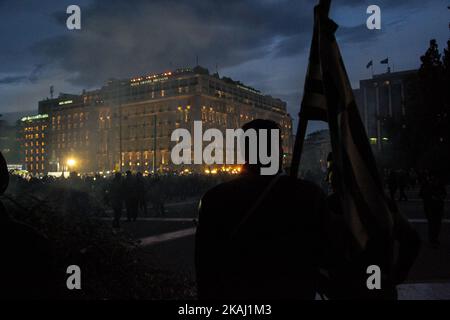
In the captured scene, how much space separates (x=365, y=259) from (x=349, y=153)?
471 millimetres

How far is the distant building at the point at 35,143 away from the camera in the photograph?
13425 centimetres

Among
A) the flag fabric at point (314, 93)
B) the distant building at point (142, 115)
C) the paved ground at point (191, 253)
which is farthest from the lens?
the distant building at point (142, 115)

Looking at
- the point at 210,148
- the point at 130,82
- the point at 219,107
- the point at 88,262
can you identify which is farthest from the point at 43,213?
the point at 130,82

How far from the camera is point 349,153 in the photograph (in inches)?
71.8

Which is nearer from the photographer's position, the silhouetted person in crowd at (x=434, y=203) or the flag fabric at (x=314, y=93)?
the flag fabric at (x=314, y=93)

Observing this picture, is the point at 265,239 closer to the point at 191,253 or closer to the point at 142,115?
the point at 191,253

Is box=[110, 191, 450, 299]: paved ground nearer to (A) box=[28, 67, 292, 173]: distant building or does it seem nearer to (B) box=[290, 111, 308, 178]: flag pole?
(B) box=[290, 111, 308, 178]: flag pole

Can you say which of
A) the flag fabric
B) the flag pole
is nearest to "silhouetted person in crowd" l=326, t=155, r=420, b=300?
the flag pole

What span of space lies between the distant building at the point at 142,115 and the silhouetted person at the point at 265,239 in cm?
9205

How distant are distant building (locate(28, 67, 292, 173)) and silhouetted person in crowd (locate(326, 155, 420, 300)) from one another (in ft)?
302

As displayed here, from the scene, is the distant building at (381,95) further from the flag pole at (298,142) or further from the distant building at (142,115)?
the flag pole at (298,142)

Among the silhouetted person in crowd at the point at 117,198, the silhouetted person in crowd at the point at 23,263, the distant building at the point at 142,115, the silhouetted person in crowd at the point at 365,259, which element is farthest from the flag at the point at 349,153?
the distant building at the point at 142,115

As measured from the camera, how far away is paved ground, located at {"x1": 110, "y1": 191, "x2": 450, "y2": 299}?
579 centimetres

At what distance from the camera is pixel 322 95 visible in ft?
6.85
